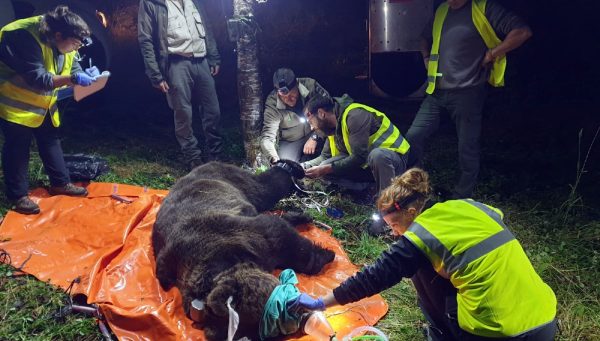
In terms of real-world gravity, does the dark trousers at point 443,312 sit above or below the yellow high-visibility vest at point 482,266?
below

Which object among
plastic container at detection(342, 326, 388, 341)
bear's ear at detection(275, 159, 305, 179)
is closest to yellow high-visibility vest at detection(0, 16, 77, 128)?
bear's ear at detection(275, 159, 305, 179)

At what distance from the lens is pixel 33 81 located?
14.3 feet

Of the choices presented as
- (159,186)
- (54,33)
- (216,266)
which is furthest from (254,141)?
(216,266)

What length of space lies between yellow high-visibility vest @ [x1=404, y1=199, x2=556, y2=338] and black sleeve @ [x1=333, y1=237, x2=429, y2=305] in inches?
2.2

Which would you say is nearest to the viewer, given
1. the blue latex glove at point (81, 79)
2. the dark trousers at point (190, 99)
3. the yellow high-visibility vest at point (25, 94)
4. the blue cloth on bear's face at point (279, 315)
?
the blue cloth on bear's face at point (279, 315)

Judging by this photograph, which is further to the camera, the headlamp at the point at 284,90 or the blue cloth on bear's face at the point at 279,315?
the headlamp at the point at 284,90

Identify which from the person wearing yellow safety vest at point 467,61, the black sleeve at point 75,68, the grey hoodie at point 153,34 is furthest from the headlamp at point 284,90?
the black sleeve at point 75,68

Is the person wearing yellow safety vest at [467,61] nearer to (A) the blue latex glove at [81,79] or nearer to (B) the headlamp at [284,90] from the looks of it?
(B) the headlamp at [284,90]

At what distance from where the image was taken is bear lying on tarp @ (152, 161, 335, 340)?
2.92 metres

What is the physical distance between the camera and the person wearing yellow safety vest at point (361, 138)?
439 cm

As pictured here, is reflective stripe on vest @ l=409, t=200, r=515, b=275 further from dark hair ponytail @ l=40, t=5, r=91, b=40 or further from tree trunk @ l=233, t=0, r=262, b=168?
tree trunk @ l=233, t=0, r=262, b=168

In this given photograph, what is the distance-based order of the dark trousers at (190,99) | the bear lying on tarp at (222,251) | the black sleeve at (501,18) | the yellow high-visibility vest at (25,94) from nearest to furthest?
the bear lying on tarp at (222,251) → the black sleeve at (501,18) → the yellow high-visibility vest at (25,94) → the dark trousers at (190,99)

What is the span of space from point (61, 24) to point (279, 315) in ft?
12.0

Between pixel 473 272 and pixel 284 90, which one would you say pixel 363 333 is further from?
pixel 284 90
